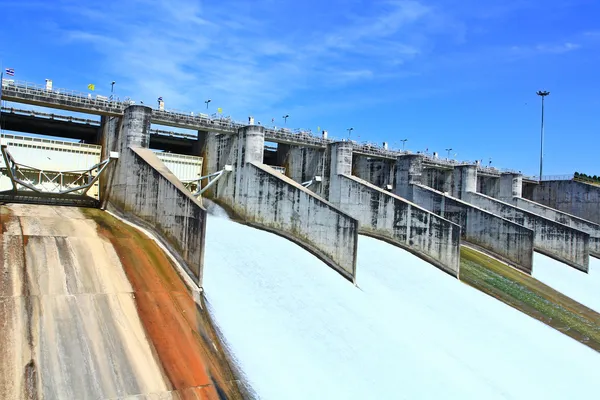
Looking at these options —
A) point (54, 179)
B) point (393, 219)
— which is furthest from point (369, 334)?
point (54, 179)

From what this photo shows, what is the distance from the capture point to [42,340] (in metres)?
9.27

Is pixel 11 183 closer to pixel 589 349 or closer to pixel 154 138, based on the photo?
pixel 154 138

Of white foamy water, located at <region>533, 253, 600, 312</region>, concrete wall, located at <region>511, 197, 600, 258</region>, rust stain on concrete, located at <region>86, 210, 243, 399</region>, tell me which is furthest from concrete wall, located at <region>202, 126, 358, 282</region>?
concrete wall, located at <region>511, 197, 600, 258</region>

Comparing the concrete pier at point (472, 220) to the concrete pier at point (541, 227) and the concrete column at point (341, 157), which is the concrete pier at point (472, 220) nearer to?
the concrete pier at point (541, 227)

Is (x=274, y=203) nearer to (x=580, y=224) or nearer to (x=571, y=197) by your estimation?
(x=580, y=224)

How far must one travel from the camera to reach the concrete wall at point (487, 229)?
2536 centimetres

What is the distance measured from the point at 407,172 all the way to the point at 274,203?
11966 mm

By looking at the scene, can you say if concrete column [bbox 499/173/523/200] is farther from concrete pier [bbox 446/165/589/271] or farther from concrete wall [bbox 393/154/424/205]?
concrete wall [bbox 393/154/424/205]

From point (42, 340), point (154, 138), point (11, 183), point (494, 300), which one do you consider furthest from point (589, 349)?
point (11, 183)

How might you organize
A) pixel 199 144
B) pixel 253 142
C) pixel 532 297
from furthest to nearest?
pixel 199 144 < pixel 253 142 < pixel 532 297

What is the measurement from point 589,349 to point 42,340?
18071 mm

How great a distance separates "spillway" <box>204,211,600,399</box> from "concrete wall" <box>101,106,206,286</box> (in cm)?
124

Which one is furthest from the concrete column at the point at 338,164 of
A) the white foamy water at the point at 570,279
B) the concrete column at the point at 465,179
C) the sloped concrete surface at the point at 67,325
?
the sloped concrete surface at the point at 67,325

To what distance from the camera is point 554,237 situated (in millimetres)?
29031
